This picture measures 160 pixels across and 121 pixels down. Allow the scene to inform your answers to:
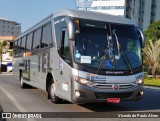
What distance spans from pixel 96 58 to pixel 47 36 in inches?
148

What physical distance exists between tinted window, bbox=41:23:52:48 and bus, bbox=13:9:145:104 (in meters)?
0.91

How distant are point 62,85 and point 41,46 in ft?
12.6

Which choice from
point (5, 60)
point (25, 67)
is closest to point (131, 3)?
point (5, 60)

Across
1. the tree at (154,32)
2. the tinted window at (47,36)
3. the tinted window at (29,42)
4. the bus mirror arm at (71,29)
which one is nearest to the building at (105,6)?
the tree at (154,32)

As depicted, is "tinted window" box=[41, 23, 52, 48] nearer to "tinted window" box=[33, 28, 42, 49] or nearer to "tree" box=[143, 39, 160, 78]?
"tinted window" box=[33, 28, 42, 49]

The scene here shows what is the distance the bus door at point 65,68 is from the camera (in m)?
11.5

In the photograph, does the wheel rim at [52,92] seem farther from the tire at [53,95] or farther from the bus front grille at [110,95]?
the bus front grille at [110,95]

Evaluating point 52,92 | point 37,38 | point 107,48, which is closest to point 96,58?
point 107,48

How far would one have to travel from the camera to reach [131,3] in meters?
119

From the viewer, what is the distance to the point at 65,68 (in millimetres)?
11820

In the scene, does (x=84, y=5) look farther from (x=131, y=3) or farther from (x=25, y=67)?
(x=25, y=67)

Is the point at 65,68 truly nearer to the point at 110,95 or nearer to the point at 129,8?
the point at 110,95

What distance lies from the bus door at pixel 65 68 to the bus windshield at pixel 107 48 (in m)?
0.50

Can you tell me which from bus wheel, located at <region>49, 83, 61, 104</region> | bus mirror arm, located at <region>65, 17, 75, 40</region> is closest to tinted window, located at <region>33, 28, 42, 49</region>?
bus wheel, located at <region>49, 83, 61, 104</region>
